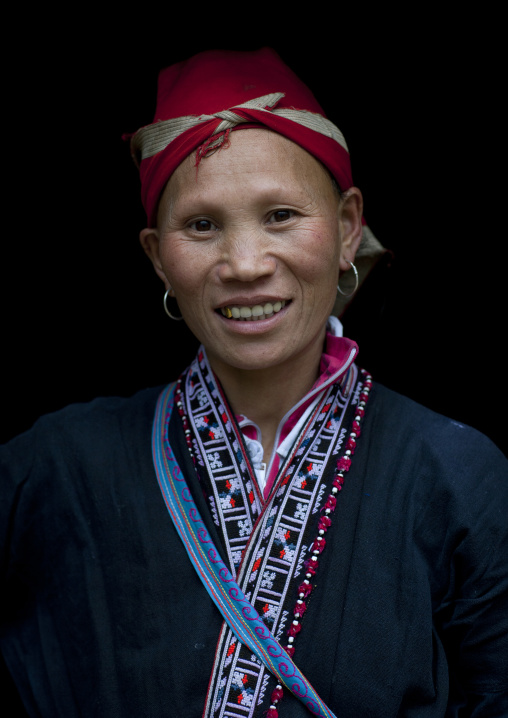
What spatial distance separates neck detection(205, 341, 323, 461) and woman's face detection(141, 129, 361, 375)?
10 cm

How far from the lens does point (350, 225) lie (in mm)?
1938

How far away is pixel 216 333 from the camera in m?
1.79

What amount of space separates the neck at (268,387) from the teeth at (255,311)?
178 millimetres

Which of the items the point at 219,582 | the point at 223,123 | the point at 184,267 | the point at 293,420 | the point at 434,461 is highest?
the point at 223,123

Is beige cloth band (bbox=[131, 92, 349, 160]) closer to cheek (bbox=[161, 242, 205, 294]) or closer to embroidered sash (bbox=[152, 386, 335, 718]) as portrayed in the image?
cheek (bbox=[161, 242, 205, 294])

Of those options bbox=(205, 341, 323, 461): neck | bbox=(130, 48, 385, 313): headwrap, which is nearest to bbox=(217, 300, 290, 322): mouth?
bbox=(205, 341, 323, 461): neck

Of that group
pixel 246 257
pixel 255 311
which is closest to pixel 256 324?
pixel 255 311

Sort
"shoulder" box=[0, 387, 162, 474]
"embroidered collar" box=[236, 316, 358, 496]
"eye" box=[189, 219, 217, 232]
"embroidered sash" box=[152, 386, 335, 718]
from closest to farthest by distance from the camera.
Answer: "embroidered sash" box=[152, 386, 335, 718]
"eye" box=[189, 219, 217, 232]
"embroidered collar" box=[236, 316, 358, 496]
"shoulder" box=[0, 387, 162, 474]

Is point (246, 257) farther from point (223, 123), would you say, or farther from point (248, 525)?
point (248, 525)

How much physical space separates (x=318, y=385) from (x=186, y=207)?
20.9 inches

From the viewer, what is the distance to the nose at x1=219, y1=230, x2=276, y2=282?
1656 millimetres

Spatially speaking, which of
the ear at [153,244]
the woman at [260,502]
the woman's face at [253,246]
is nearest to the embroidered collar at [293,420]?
the woman at [260,502]

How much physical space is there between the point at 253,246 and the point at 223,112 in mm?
310

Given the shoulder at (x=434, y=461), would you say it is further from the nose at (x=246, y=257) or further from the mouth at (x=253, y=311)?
the nose at (x=246, y=257)
